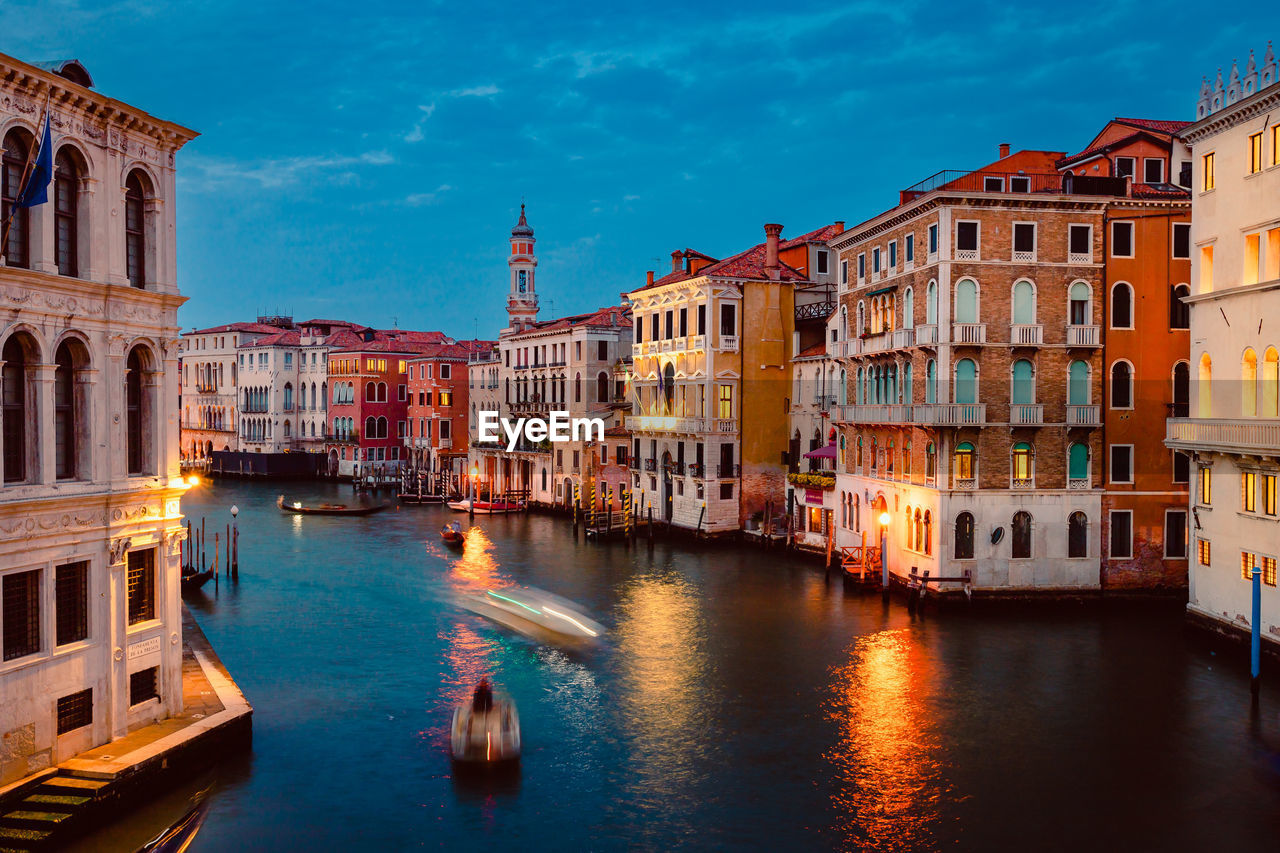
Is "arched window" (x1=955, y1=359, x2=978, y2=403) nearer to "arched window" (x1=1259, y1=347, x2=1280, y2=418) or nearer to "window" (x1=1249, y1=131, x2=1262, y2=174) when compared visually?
"arched window" (x1=1259, y1=347, x2=1280, y2=418)

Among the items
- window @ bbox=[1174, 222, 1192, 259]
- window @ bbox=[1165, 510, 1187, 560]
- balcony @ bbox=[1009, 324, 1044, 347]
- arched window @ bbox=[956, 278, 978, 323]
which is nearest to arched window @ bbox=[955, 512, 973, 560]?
balcony @ bbox=[1009, 324, 1044, 347]

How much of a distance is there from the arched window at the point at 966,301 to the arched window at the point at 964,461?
12.5 feet

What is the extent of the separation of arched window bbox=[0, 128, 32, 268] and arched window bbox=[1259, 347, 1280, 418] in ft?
79.3

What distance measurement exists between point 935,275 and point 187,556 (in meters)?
33.5

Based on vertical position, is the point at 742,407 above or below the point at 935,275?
below

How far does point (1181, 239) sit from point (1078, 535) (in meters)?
9.63

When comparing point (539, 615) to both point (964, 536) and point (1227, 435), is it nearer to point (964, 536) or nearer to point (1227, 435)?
point (964, 536)

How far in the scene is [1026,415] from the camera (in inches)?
1232

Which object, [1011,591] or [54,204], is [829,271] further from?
[54,204]

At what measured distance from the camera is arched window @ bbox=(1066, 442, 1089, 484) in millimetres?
31844

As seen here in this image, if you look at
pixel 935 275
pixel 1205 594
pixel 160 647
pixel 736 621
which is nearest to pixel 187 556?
pixel 736 621

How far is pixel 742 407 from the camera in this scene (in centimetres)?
4812

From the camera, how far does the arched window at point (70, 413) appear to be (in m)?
15.5

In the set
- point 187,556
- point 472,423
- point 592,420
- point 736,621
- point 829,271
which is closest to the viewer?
point 736,621
